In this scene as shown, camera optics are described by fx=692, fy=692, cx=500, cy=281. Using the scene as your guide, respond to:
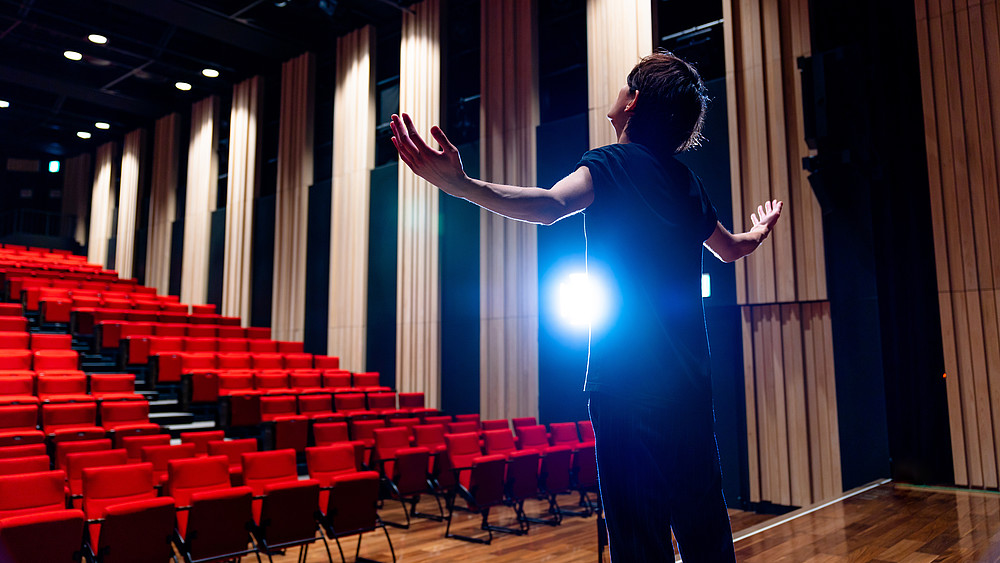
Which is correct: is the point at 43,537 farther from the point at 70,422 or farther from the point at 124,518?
the point at 70,422

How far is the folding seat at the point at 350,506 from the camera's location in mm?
4039

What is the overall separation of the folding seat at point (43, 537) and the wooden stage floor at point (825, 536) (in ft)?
5.35

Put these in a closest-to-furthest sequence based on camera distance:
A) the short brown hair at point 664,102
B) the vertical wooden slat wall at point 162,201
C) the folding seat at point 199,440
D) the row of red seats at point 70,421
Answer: the short brown hair at point 664,102 → the row of red seats at point 70,421 → the folding seat at point 199,440 → the vertical wooden slat wall at point 162,201

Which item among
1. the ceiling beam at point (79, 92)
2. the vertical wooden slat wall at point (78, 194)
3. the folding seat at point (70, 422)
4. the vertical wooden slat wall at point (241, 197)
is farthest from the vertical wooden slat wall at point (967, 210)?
the vertical wooden slat wall at point (78, 194)

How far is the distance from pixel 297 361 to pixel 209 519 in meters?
4.85

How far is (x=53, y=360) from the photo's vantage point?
634 cm

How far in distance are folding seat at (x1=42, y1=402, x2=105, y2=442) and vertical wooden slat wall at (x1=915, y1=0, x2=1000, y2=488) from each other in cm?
627

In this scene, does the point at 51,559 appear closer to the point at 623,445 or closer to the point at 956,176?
the point at 623,445

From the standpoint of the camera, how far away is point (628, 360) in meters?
0.88

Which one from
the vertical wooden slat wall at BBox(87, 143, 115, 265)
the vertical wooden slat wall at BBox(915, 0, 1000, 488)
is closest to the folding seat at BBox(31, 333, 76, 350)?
the vertical wooden slat wall at BBox(915, 0, 1000, 488)

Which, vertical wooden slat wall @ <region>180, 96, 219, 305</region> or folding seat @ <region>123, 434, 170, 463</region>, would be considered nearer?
folding seat @ <region>123, 434, 170, 463</region>

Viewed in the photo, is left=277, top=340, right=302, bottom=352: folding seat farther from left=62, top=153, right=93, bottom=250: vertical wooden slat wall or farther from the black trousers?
left=62, top=153, right=93, bottom=250: vertical wooden slat wall

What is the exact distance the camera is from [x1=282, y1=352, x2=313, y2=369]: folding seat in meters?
8.17

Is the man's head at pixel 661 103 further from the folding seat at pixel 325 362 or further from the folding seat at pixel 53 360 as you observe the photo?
the folding seat at pixel 325 362
